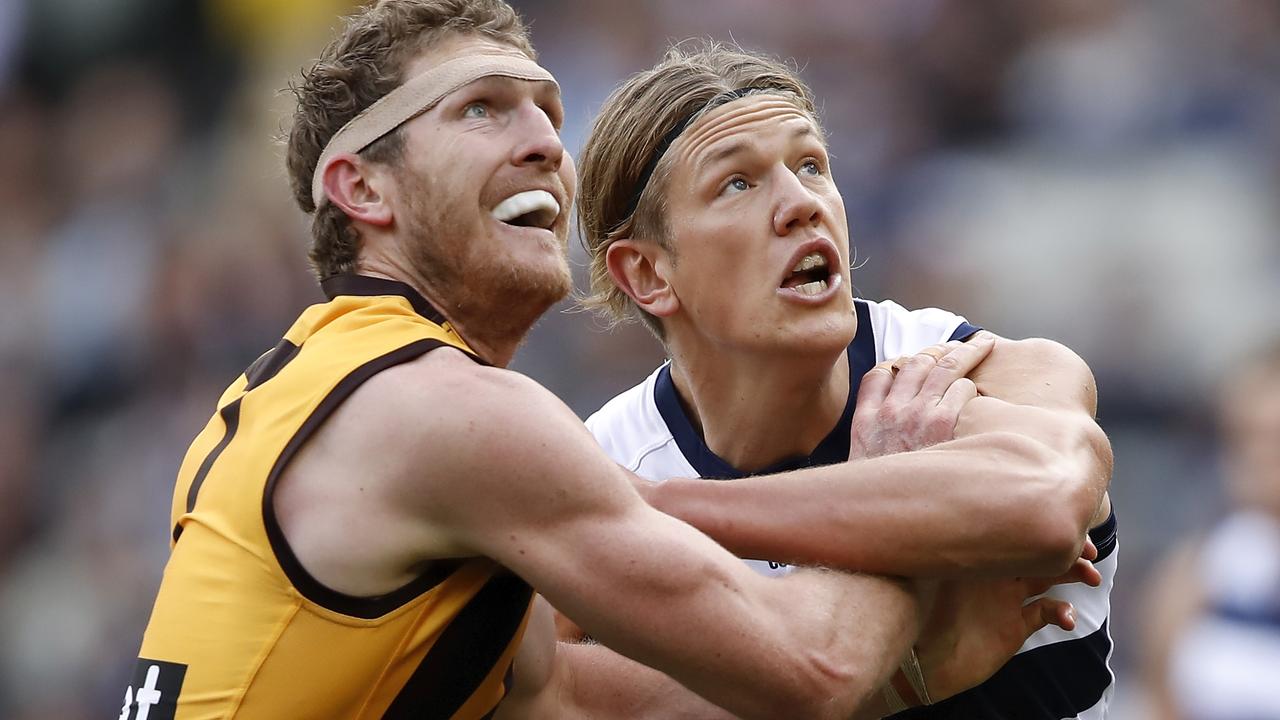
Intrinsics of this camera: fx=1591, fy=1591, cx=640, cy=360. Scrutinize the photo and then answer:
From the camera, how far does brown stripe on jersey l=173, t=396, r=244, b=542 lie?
12.3 feet

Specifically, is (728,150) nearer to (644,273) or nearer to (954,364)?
(644,273)

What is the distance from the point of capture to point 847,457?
15.1 ft

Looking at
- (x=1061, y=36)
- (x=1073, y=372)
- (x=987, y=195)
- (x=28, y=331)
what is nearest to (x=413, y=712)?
(x=1073, y=372)

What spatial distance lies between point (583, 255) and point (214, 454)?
588cm

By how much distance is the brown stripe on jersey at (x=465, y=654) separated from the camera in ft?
11.8

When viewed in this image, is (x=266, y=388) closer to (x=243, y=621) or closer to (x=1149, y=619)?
(x=243, y=621)

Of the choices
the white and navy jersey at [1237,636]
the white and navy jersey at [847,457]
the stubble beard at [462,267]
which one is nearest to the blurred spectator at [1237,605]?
the white and navy jersey at [1237,636]

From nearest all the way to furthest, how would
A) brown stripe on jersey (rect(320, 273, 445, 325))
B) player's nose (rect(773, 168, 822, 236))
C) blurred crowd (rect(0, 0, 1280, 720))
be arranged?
1. brown stripe on jersey (rect(320, 273, 445, 325))
2. player's nose (rect(773, 168, 822, 236))
3. blurred crowd (rect(0, 0, 1280, 720))

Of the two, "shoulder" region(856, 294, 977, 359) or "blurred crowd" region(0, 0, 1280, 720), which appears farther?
"blurred crowd" region(0, 0, 1280, 720)

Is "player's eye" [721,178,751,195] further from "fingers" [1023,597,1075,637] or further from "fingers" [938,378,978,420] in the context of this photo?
"fingers" [1023,597,1075,637]

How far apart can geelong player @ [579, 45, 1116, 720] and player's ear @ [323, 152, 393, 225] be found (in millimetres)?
1004

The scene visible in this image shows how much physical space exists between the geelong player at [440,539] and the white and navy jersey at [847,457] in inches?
14.5

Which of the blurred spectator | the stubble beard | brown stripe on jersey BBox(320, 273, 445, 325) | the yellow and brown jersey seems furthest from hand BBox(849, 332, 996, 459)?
the blurred spectator

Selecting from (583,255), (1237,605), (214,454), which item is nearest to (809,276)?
(214,454)
